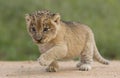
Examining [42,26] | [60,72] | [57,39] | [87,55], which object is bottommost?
[60,72]

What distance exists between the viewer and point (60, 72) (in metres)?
11.8

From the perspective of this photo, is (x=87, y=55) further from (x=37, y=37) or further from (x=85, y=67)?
(x=37, y=37)

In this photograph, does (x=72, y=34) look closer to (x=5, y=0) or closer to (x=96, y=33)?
(x=96, y=33)

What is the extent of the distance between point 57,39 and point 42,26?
1.78 ft

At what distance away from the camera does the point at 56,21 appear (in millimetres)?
11531

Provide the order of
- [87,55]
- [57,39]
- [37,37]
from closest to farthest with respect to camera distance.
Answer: [37,37], [57,39], [87,55]

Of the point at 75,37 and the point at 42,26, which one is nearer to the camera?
the point at 42,26

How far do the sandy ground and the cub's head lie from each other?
69 cm

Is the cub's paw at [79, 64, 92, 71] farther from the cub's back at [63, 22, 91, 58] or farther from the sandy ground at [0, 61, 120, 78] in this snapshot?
the cub's back at [63, 22, 91, 58]

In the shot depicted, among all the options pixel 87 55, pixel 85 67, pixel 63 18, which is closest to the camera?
pixel 85 67

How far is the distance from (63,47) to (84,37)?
37.0 inches

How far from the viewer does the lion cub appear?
11.1 meters

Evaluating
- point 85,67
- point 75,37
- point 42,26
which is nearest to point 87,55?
point 85,67

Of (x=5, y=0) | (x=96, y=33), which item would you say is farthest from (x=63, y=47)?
(x=5, y=0)
